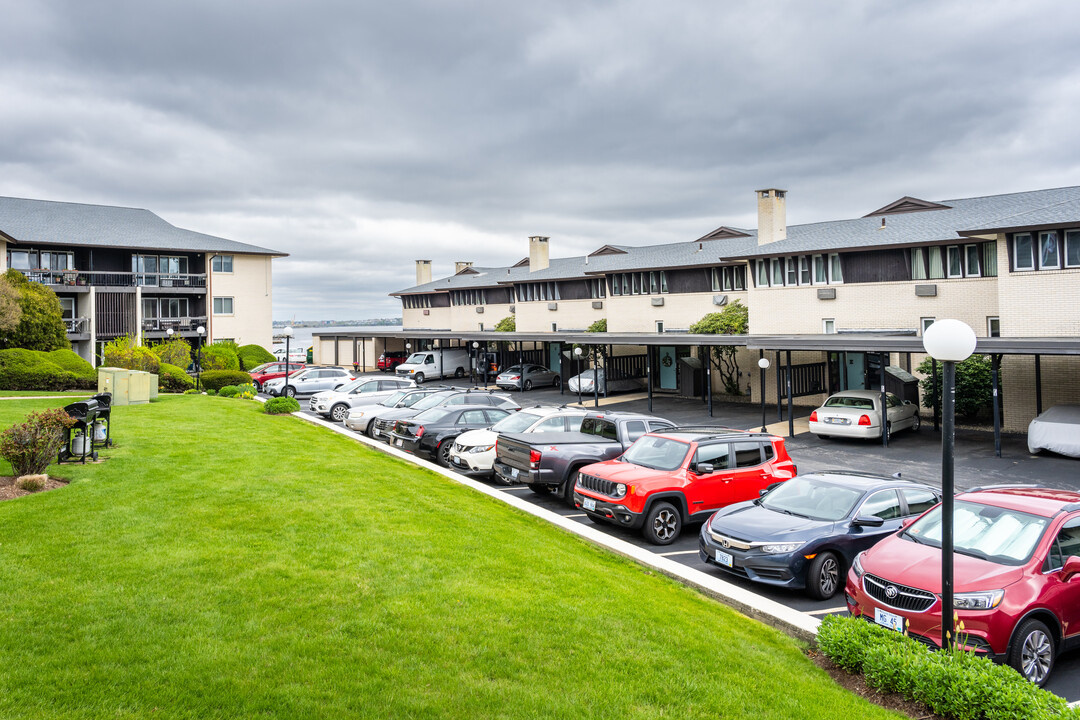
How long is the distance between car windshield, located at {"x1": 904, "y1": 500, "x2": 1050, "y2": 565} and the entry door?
2896cm

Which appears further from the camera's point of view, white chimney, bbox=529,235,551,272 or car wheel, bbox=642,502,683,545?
white chimney, bbox=529,235,551,272

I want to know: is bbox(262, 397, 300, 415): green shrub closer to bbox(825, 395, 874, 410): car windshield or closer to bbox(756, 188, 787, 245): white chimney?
bbox(825, 395, 874, 410): car windshield

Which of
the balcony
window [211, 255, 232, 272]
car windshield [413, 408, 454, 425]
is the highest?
window [211, 255, 232, 272]

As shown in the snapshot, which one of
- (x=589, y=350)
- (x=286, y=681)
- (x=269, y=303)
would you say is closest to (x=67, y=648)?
(x=286, y=681)

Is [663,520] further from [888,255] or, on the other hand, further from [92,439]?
[888,255]

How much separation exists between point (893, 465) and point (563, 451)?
984 centimetres

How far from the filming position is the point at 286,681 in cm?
500

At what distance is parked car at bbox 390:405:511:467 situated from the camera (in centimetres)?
1694

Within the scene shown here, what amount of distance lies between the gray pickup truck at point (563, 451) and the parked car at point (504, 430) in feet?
1.62

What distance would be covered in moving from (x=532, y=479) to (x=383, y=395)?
1369 cm

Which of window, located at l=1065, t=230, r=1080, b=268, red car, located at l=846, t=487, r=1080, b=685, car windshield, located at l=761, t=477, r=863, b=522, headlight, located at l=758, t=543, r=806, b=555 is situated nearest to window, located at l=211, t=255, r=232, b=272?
car windshield, located at l=761, t=477, r=863, b=522

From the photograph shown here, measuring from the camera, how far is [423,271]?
225ft

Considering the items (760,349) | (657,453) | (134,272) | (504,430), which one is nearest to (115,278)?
(134,272)

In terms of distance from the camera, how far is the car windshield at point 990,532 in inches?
282
